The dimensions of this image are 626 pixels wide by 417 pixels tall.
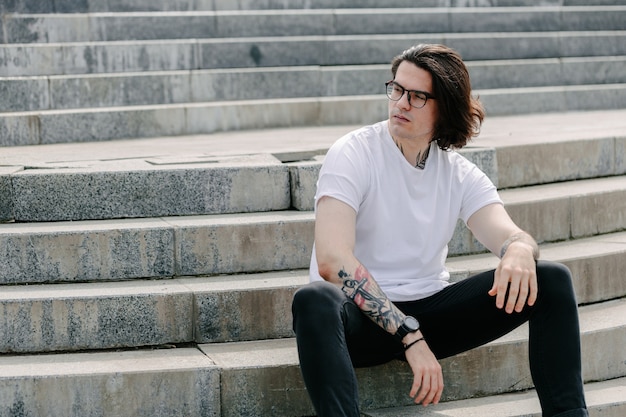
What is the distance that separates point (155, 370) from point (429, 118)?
133cm

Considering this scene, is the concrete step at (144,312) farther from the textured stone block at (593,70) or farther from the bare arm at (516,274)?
the textured stone block at (593,70)

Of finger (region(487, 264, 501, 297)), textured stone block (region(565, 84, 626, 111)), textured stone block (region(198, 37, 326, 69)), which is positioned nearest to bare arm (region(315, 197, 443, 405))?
finger (region(487, 264, 501, 297))

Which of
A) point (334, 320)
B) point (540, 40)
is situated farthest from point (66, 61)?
point (334, 320)

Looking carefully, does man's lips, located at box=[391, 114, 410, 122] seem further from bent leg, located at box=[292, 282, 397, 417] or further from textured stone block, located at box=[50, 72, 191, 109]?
textured stone block, located at box=[50, 72, 191, 109]

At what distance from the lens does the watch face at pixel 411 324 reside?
11.3ft

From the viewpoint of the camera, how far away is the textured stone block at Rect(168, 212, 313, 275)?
4.35 m

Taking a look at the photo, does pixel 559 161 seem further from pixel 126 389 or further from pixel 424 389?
pixel 126 389

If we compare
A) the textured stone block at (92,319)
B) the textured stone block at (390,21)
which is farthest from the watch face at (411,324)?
the textured stone block at (390,21)

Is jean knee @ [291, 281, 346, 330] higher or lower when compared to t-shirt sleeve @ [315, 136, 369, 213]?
lower

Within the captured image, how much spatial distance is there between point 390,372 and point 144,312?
980 millimetres

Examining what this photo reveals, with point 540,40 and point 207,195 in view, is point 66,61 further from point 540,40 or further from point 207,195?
point 540,40

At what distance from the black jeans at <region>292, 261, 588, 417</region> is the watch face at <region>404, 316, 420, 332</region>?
0.40ft

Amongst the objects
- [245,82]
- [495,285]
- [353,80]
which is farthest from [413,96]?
[353,80]

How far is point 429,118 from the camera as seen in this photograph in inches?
146
